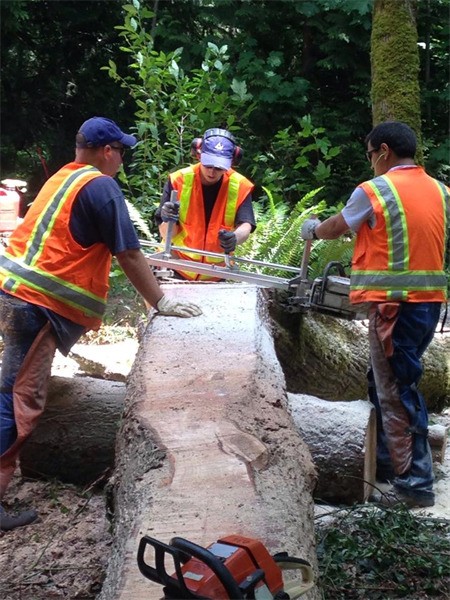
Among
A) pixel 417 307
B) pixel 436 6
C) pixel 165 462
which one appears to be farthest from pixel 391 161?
pixel 436 6

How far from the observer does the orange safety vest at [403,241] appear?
4410 mm

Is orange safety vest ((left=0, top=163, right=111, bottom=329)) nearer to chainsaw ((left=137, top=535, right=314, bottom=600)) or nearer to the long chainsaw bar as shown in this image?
the long chainsaw bar

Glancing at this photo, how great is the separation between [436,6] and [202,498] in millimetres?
9966

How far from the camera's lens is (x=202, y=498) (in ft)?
8.50

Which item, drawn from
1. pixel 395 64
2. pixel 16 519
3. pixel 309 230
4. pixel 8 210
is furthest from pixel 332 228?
pixel 8 210

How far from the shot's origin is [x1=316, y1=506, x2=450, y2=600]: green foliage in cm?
324

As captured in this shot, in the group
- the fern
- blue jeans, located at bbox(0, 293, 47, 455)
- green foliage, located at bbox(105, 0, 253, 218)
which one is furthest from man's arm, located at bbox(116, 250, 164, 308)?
green foliage, located at bbox(105, 0, 253, 218)

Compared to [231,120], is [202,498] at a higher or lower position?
lower

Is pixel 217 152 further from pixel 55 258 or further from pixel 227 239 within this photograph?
pixel 55 258

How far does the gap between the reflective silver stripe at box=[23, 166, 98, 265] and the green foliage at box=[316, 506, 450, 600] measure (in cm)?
204

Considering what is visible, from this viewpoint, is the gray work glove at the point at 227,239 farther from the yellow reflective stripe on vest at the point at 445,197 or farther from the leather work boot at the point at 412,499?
the leather work boot at the point at 412,499

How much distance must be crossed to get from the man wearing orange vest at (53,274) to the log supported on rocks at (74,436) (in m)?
0.50

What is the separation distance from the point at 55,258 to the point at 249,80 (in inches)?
297

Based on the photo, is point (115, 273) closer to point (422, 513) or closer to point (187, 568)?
point (422, 513)
